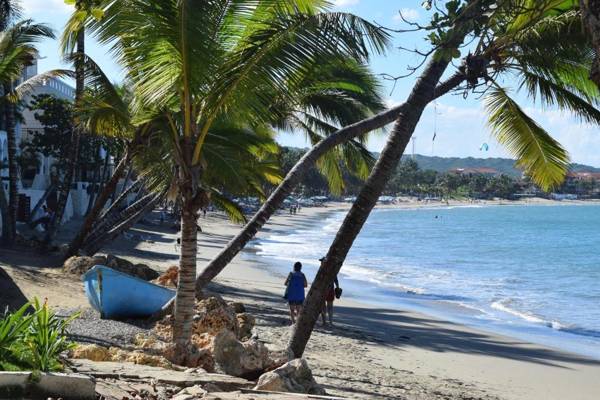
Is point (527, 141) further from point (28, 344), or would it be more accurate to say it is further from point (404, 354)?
point (28, 344)

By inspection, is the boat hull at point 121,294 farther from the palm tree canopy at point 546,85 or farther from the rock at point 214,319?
the palm tree canopy at point 546,85

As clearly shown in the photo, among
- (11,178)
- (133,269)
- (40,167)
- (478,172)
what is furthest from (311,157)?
(478,172)

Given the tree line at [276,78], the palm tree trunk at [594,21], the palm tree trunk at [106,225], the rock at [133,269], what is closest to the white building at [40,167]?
the palm tree trunk at [106,225]

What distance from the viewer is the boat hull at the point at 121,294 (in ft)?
40.3

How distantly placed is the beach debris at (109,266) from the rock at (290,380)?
33.9 feet

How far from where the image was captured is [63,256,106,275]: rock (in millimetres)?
17773

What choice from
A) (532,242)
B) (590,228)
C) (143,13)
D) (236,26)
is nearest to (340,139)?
(236,26)

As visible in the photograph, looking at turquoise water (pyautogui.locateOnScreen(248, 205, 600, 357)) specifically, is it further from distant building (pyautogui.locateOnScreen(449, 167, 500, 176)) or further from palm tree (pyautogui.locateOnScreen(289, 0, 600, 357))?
distant building (pyautogui.locateOnScreen(449, 167, 500, 176))

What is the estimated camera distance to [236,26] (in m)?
8.50

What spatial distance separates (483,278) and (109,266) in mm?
19964

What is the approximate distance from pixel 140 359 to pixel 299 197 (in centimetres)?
12852

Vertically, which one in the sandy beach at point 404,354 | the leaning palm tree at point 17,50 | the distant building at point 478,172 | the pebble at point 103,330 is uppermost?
the distant building at point 478,172

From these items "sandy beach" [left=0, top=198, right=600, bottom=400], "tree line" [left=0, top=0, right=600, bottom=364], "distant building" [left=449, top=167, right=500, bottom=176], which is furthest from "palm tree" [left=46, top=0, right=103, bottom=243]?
"distant building" [left=449, top=167, right=500, bottom=176]

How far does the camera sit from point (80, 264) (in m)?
18.1
